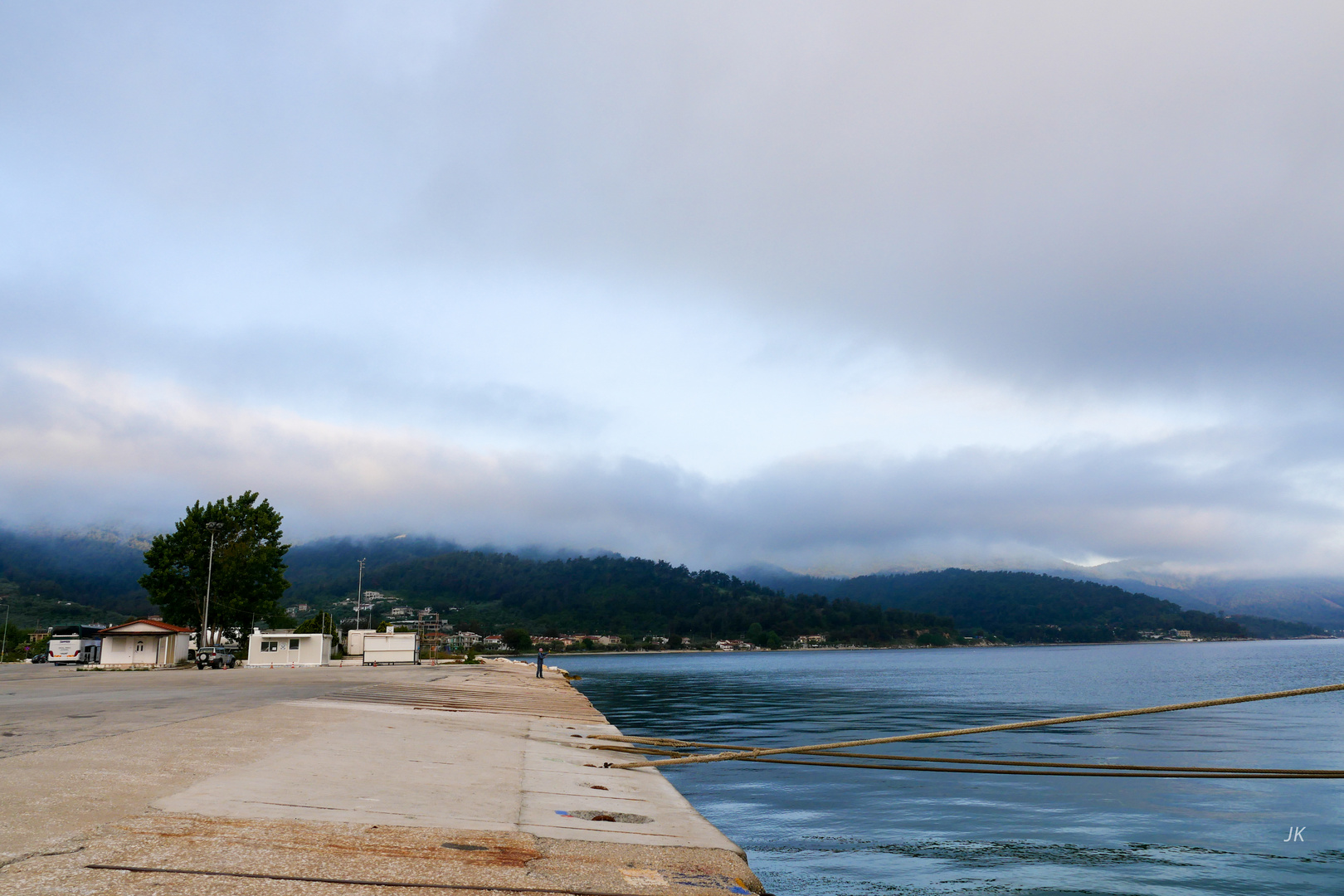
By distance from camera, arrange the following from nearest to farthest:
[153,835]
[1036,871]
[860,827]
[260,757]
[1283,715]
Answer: [153,835] < [260,757] < [1036,871] < [860,827] < [1283,715]

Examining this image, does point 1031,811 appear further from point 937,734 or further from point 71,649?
point 71,649

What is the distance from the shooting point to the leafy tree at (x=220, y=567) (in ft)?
249

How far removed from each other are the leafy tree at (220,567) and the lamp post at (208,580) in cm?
23

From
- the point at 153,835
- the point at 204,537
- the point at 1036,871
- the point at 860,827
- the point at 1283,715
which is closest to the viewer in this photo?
the point at 153,835

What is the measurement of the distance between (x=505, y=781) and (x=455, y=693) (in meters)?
23.6

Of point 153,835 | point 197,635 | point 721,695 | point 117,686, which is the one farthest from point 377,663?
point 153,835

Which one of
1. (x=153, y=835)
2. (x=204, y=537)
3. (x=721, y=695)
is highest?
(x=204, y=537)

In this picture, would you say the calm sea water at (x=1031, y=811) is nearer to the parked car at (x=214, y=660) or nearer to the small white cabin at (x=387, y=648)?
the parked car at (x=214, y=660)

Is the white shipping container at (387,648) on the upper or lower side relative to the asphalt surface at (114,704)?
lower

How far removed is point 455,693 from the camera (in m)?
36.2

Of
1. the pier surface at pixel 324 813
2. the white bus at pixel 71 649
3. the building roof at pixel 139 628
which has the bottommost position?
the white bus at pixel 71 649

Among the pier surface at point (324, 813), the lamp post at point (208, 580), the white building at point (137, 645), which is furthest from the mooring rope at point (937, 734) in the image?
the lamp post at point (208, 580)

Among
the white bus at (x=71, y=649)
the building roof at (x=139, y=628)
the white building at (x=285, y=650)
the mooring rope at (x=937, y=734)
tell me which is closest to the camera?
the mooring rope at (x=937, y=734)

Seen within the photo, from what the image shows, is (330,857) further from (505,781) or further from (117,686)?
(117,686)
